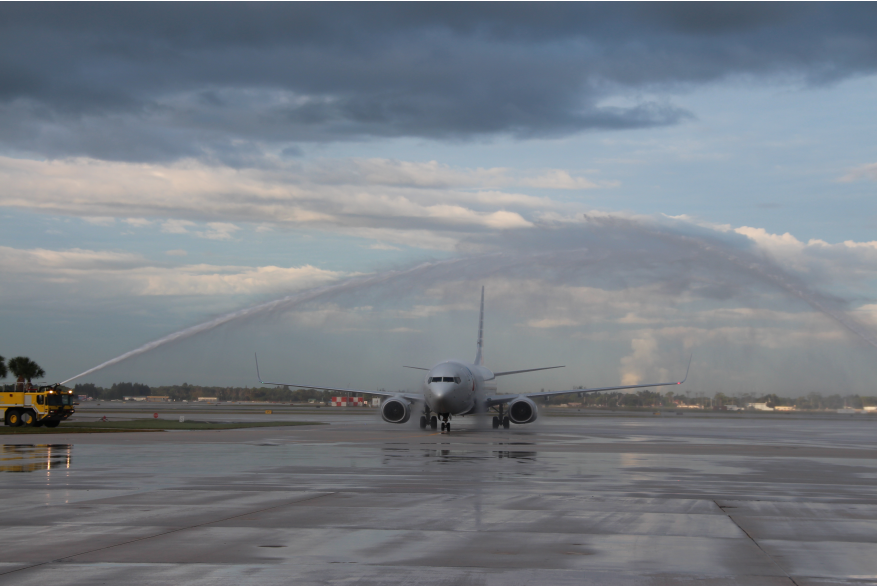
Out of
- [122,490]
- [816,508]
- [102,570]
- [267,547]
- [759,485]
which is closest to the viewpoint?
[102,570]

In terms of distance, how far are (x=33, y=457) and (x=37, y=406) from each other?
24551 mm

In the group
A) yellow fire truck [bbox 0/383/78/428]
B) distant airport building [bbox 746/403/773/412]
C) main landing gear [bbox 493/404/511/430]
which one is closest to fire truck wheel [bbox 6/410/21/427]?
yellow fire truck [bbox 0/383/78/428]

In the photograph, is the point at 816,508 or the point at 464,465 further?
the point at 464,465

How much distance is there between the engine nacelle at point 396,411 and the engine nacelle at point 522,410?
6.77m

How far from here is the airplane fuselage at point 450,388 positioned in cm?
4628

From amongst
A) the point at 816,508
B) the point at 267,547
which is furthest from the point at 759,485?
the point at 267,547

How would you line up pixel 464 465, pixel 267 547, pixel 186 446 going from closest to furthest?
1. pixel 267 547
2. pixel 464 465
3. pixel 186 446

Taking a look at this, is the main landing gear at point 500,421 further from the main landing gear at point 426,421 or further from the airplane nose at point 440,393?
the airplane nose at point 440,393

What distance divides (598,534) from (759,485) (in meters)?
9.21

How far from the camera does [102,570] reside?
9.59m

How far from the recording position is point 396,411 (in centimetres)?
5184

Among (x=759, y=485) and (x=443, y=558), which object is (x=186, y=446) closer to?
(x=759, y=485)

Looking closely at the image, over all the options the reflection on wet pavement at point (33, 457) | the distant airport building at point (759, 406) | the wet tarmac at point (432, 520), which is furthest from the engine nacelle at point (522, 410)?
the distant airport building at point (759, 406)

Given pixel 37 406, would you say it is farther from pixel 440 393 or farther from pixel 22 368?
pixel 22 368
